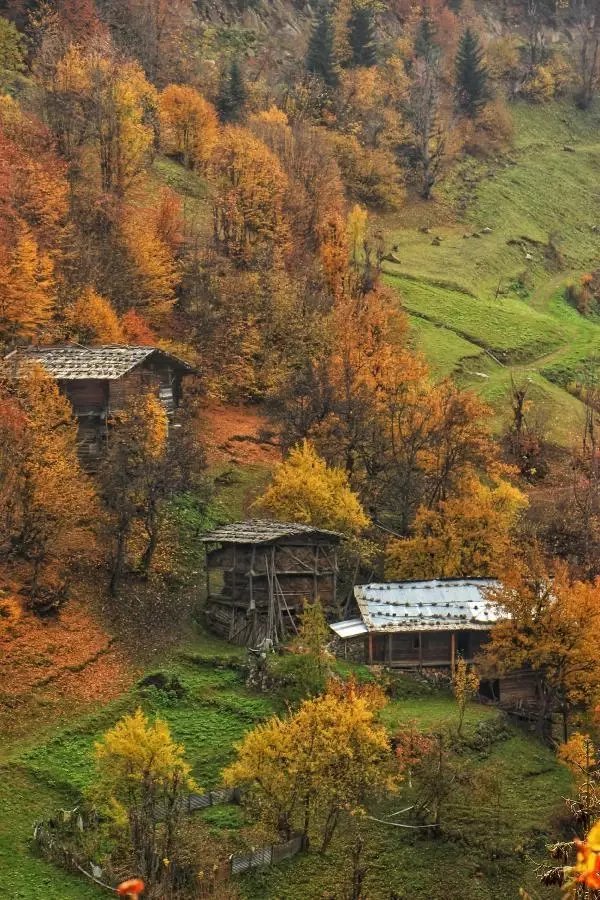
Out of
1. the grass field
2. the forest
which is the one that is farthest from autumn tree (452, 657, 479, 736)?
the grass field

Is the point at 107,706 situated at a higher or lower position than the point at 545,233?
lower

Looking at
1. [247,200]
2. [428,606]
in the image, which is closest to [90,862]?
[428,606]

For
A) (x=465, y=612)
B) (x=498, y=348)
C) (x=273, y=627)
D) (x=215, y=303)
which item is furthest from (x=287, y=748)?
(x=498, y=348)

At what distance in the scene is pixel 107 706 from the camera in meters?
38.0

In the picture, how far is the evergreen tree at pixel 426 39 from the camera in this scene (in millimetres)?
127938

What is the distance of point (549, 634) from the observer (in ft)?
134

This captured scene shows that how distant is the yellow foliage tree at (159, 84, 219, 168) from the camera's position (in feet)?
305

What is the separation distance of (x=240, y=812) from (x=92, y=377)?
2304 centimetres

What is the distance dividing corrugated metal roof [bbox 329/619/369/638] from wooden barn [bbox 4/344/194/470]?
47.3 feet

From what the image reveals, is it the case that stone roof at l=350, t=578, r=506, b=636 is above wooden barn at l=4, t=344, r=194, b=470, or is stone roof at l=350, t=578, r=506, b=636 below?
below

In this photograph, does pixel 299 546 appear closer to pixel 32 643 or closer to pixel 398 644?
pixel 398 644

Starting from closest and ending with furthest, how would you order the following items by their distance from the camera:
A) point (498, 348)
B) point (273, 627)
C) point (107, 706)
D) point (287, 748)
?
point (287, 748)
point (107, 706)
point (273, 627)
point (498, 348)

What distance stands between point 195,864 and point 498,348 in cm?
6052

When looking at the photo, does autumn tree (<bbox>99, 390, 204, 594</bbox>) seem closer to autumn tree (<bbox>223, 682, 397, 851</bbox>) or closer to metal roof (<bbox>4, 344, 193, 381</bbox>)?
metal roof (<bbox>4, 344, 193, 381</bbox>)
